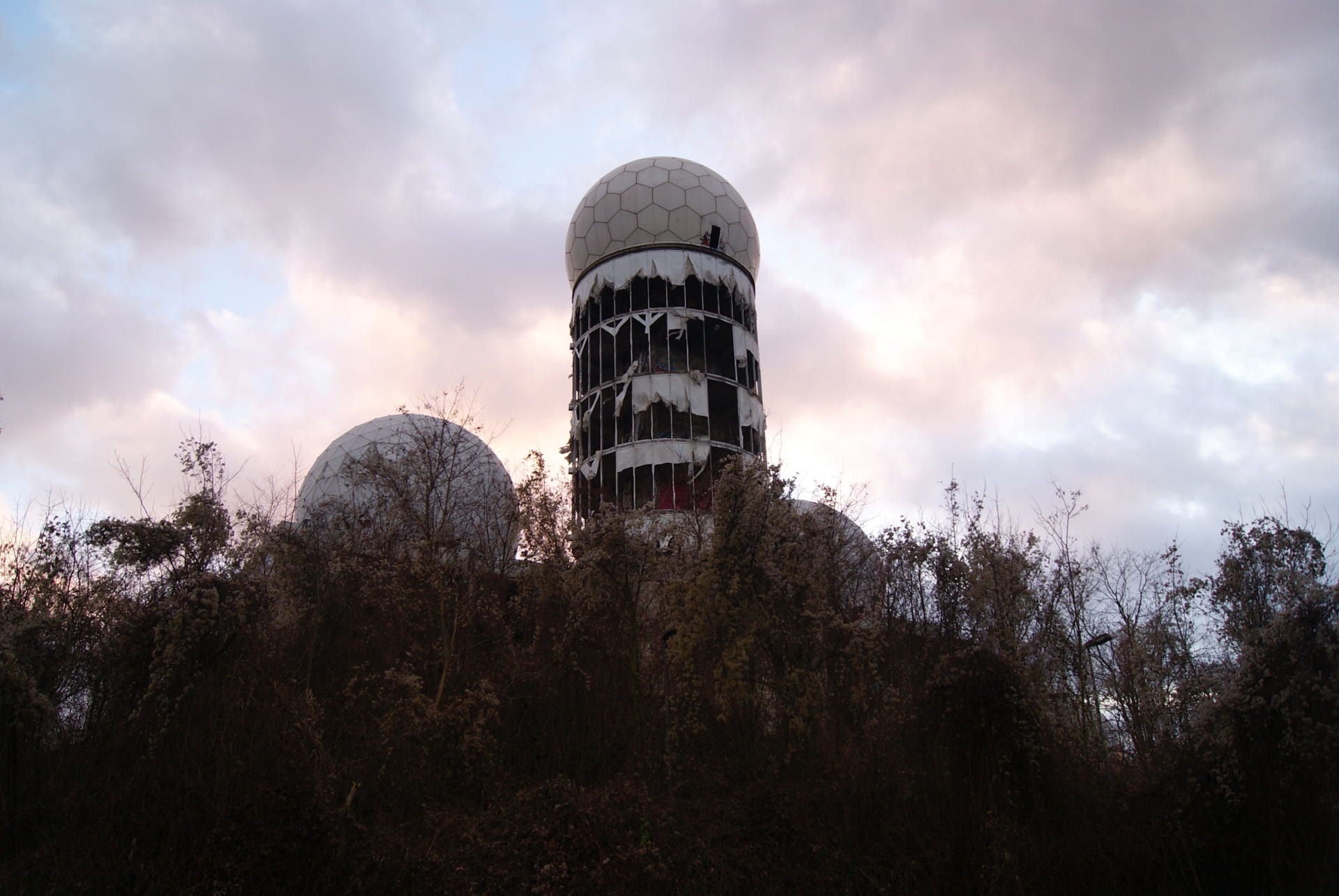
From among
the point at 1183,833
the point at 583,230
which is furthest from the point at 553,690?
the point at 583,230

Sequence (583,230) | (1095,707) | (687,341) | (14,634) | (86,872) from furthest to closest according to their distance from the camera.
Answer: (583,230)
(687,341)
(1095,707)
(14,634)
(86,872)

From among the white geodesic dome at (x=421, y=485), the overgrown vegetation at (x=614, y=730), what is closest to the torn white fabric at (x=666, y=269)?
the white geodesic dome at (x=421, y=485)

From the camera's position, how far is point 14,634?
1487 centimetres

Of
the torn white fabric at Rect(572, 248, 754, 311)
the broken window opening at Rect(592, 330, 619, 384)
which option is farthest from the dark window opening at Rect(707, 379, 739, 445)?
the torn white fabric at Rect(572, 248, 754, 311)

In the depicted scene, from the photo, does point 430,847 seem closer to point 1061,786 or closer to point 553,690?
point 553,690

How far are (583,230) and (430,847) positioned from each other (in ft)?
87.4

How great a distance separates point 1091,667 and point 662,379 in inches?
634

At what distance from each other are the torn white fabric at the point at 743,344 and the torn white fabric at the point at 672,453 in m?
4.14

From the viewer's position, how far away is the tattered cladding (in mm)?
32688

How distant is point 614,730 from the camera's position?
1873 centimetres

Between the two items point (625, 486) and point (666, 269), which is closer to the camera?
point (625, 486)

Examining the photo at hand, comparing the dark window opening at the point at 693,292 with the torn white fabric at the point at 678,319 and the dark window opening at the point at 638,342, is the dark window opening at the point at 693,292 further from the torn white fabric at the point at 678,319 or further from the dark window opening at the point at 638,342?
the dark window opening at the point at 638,342

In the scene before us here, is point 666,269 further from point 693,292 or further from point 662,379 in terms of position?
point 662,379

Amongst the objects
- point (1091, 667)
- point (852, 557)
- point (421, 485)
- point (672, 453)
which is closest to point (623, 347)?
point (672, 453)
